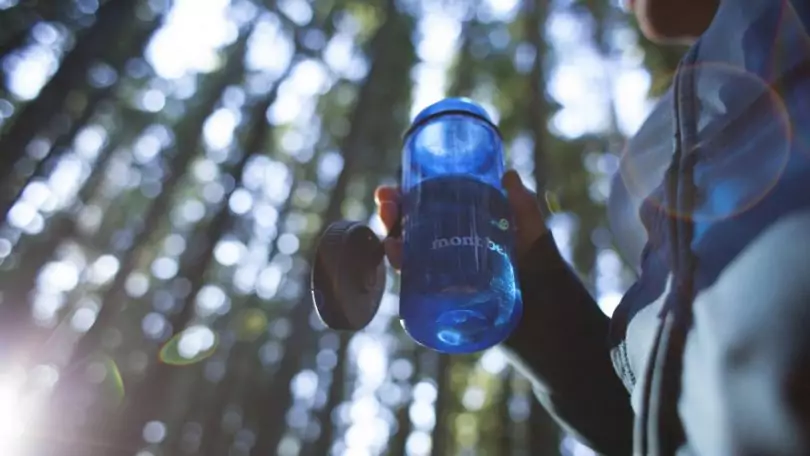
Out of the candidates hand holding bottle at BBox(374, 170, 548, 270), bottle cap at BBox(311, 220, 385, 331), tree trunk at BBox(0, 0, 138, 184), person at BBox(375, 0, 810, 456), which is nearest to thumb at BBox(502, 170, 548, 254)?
hand holding bottle at BBox(374, 170, 548, 270)

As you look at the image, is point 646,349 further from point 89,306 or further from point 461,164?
point 89,306

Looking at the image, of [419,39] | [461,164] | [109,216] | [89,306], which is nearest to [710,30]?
[461,164]

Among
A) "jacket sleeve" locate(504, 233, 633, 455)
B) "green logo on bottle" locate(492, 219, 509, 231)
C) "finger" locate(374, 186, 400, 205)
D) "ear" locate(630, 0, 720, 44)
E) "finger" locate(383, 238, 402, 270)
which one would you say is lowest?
"jacket sleeve" locate(504, 233, 633, 455)

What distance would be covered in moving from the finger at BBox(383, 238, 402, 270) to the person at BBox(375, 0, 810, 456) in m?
0.52

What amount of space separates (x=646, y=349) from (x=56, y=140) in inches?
489

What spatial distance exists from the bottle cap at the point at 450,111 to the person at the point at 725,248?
0.39 metres

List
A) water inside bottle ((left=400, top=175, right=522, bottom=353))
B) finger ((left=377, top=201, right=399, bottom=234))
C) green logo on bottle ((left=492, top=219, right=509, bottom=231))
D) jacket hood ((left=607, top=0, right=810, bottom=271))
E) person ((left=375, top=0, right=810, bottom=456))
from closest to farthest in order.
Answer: person ((left=375, top=0, right=810, bottom=456)) → jacket hood ((left=607, top=0, right=810, bottom=271)) → water inside bottle ((left=400, top=175, right=522, bottom=353)) → green logo on bottle ((left=492, top=219, right=509, bottom=231)) → finger ((left=377, top=201, right=399, bottom=234))

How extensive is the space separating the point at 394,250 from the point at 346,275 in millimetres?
134

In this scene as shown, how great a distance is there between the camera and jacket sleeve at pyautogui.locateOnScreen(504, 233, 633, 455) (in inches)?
65.0

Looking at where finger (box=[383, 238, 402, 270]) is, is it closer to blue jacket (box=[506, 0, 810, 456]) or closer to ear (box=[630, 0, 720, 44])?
blue jacket (box=[506, 0, 810, 456])

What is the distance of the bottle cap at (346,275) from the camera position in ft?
5.28

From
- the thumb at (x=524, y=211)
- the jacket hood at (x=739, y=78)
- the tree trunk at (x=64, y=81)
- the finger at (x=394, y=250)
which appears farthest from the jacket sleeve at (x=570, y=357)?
the tree trunk at (x=64, y=81)

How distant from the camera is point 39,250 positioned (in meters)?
11.8

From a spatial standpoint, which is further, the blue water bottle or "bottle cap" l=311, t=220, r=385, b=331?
"bottle cap" l=311, t=220, r=385, b=331
